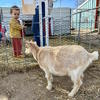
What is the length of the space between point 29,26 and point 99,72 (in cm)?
515

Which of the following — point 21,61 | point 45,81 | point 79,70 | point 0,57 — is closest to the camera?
point 79,70

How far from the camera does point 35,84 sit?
108 inches

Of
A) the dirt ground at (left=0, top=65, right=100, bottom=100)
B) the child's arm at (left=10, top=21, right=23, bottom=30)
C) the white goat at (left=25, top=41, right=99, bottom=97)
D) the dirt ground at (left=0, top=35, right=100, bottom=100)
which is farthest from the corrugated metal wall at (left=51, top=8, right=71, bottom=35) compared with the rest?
the white goat at (left=25, top=41, right=99, bottom=97)

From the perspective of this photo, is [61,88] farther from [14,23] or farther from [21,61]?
[14,23]

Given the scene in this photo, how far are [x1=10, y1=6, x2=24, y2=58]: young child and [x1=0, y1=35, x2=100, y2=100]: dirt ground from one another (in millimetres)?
471

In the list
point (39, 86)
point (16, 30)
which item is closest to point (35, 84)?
point (39, 86)

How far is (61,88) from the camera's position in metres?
2.59

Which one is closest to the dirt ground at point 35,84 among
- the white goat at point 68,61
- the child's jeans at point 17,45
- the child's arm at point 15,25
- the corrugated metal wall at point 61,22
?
the white goat at point 68,61

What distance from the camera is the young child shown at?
363cm

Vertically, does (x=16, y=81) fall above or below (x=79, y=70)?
below

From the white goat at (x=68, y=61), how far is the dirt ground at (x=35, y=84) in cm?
15

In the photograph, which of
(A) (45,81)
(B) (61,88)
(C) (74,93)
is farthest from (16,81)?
(C) (74,93)

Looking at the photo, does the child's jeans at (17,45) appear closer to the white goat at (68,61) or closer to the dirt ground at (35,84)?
the dirt ground at (35,84)

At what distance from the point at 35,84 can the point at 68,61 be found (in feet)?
2.67
